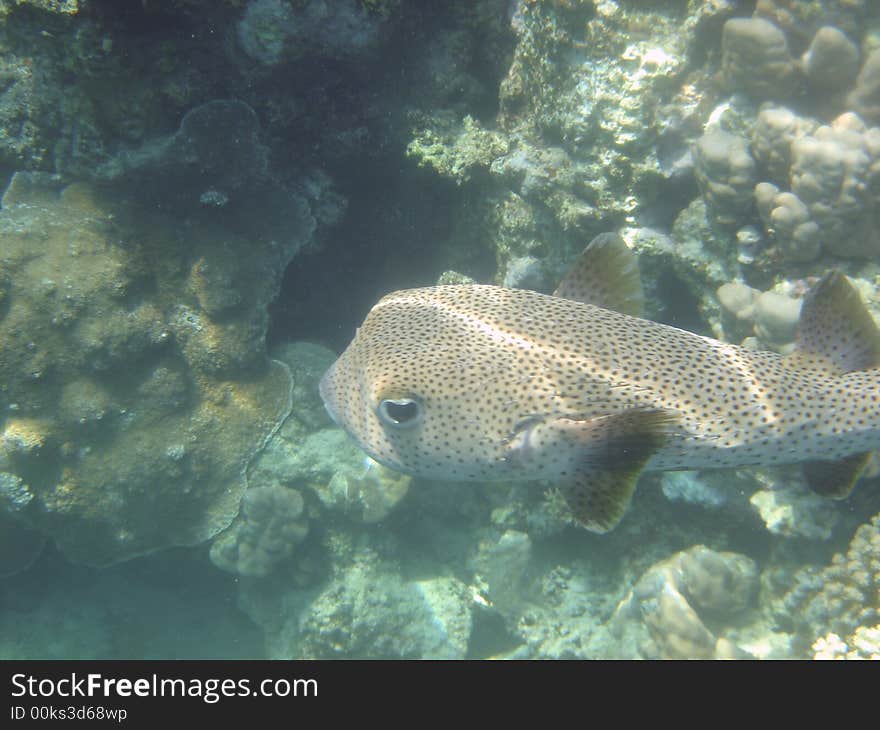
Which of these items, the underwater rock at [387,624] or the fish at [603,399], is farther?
the underwater rock at [387,624]

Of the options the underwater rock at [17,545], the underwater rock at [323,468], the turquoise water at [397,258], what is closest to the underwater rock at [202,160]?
the turquoise water at [397,258]

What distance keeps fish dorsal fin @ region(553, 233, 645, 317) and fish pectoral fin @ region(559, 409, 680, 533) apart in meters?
0.99

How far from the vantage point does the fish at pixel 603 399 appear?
9.03 ft

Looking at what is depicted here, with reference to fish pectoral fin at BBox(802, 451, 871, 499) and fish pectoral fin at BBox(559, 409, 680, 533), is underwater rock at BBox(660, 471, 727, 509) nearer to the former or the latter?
fish pectoral fin at BBox(802, 451, 871, 499)

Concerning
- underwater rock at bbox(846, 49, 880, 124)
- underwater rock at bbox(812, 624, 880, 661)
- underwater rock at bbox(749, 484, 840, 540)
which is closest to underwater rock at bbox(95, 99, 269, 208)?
underwater rock at bbox(846, 49, 880, 124)

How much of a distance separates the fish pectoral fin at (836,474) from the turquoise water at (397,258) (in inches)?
24.7

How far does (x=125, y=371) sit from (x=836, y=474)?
595cm

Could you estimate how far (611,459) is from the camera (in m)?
2.63

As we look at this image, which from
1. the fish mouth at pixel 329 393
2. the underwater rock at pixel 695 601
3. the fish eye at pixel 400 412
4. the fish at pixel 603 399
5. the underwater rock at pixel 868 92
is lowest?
the underwater rock at pixel 695 601

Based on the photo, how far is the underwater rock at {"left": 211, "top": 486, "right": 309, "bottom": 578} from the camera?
5.64 metres

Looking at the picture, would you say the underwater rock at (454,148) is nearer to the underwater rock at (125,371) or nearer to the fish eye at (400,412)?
the underwater rock at (125,371)

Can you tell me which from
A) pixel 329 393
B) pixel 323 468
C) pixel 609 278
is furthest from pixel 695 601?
pixel 323 468

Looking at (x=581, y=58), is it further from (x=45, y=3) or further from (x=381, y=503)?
(x=381, y=503)

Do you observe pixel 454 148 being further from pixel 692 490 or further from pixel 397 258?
pixel 692 490
